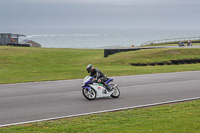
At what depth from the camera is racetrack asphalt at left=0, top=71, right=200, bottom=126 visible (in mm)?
11805

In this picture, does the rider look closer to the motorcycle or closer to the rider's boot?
the rider's boot

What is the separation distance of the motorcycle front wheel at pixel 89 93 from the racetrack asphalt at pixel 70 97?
195 millimetres

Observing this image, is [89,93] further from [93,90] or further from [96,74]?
[96,74]

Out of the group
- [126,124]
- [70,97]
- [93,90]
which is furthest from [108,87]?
[126,124]

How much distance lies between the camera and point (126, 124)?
9.16m

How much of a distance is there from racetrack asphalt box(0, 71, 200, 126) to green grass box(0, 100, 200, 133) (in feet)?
3.70

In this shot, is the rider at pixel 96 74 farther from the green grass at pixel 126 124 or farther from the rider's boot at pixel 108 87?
the green grass at pixel 126 124

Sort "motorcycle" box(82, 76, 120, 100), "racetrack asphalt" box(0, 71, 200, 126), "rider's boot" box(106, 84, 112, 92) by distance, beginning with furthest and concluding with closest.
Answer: "rider's boot" box(106, 84, 112, 92) < "motorcycle" box(82, 76, 120, 100) < "racetrack asphalt" box(0, 71, 200, 126)

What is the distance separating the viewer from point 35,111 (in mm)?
11930

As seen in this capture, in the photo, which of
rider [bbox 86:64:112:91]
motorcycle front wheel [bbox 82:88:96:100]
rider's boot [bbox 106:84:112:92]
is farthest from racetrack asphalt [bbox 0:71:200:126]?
rider [bbox 86:64:112:91]

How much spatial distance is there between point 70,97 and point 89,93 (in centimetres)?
105

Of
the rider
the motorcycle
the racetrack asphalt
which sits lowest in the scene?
the racetrack asphalt

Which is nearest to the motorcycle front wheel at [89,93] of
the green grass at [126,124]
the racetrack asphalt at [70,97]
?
the racetrack asphalt at [70,97]

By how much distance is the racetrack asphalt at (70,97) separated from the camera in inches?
465
